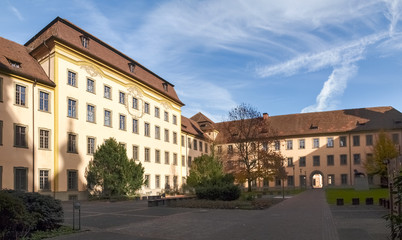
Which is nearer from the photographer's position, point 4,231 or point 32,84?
point 4,231

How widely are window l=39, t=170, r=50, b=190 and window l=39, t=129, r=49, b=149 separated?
2.07m

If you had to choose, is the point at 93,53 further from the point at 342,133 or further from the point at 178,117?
the point at 342,133

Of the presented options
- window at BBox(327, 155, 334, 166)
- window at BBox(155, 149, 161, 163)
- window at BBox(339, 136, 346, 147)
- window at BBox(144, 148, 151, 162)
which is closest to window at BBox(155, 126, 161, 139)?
window at BBox(155, 149, 161, 163)

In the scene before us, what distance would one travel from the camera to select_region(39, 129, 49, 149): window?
30.8 m

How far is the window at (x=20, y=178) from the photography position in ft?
94.2

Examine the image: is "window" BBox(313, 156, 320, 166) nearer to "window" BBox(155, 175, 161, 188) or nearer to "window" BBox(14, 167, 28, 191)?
"window" BBox(155, 175, 161, 188)

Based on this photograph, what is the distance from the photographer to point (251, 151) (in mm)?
48406

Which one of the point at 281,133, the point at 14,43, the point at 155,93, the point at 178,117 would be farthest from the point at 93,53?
the point at 281,133

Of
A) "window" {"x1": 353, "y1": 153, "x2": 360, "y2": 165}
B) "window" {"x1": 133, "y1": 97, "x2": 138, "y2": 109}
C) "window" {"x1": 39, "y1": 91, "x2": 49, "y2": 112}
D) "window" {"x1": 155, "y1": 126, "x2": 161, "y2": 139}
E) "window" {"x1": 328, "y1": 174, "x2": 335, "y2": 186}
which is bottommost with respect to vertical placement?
"window" {"x1": 328, "y1": 174, "x2": 335, "y2": 186}

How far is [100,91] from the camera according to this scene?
38.0 meters

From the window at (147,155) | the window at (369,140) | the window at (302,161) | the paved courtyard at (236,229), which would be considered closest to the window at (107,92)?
the window at (147,155)

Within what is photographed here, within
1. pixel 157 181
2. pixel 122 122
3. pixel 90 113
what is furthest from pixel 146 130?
pixel 90 113

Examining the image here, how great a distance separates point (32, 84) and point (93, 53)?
309 inches

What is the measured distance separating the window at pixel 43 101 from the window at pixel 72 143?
3.33m
